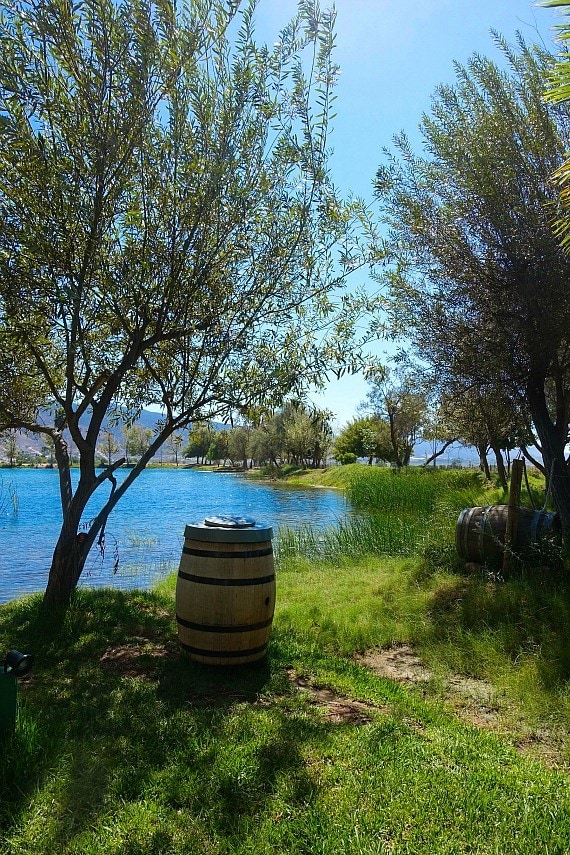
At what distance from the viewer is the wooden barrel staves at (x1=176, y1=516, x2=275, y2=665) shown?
4230 millimetres

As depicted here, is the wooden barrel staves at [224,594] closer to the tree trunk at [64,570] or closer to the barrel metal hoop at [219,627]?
the barrel metal hoop at [219,627]

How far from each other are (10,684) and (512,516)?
5.57 metres

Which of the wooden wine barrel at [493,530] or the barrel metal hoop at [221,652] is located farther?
the wooden wine barrel at [493,530]

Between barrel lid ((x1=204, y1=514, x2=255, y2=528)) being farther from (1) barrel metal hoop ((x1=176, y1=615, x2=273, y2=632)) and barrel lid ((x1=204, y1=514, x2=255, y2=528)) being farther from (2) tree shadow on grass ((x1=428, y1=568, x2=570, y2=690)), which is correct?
(2) tree shadow on grass ((x1=428, y1=568, x2=570, y2=690))

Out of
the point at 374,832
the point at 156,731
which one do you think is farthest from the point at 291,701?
the point at 374,832

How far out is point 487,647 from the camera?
519 cm

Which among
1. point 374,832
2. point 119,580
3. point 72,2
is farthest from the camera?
point 119,580

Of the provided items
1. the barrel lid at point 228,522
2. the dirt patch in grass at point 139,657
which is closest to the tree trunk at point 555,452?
the barrel lid at point 228,522

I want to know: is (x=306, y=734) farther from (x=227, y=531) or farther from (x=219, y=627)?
(x=227, y=531)

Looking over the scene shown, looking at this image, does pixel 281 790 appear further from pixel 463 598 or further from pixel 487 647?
pixel 463 598

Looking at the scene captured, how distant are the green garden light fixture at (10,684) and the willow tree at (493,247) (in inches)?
227

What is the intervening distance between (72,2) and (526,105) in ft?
16.7

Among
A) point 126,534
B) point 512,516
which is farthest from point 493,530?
point 126,534

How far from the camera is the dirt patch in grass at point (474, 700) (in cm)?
355
